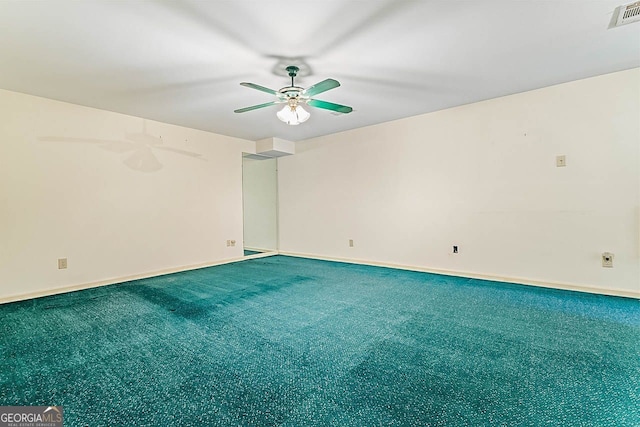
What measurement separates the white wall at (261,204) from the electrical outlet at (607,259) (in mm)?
5287

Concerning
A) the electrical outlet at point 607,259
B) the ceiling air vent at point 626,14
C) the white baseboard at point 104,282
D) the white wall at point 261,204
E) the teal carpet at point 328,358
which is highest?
the ceiling air vent at point 626,14

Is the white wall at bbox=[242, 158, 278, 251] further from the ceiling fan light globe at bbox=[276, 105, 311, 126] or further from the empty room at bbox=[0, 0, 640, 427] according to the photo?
the ceiling fan light globe at bbox=[276, 105, 311, 126]

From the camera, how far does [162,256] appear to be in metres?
4.49

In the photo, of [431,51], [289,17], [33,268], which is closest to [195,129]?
[33,268]

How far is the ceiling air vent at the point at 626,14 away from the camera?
200 centimetres

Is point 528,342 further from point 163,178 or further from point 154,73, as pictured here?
point 163,178

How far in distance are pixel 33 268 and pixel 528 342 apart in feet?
16.6

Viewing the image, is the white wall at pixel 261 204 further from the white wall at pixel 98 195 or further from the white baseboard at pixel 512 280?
the white baseboard at pixel 512 280

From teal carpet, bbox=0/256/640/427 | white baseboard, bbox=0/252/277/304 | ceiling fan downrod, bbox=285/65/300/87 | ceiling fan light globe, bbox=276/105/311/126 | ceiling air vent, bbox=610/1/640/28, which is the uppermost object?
ceiling air vent, bbox=610/1/640/28

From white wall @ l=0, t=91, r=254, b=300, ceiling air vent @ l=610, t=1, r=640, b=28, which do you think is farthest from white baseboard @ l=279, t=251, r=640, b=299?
white wall @ l=0, t=91, r=254, b=300

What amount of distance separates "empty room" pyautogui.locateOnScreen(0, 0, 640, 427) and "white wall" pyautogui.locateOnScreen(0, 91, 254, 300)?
3 cm

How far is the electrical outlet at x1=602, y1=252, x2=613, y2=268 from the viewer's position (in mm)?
3086

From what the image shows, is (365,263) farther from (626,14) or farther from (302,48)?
(626,14)

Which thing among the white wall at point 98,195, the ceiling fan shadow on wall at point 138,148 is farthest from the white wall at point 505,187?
the ceiling fan shadow on wall at point 138,148
